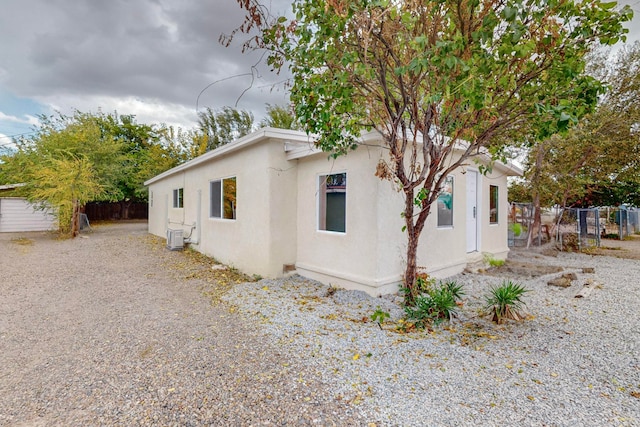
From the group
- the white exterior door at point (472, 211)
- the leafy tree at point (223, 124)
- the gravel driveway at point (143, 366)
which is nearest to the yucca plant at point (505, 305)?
the gravel driveway at point (143, 366)

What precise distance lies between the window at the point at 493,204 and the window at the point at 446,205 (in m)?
2.52

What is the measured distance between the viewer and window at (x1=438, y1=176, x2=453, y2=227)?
637cm

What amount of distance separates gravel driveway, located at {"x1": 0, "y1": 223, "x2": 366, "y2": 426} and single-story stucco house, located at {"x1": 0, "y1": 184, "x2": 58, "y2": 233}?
14036mm

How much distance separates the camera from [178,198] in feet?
40.3

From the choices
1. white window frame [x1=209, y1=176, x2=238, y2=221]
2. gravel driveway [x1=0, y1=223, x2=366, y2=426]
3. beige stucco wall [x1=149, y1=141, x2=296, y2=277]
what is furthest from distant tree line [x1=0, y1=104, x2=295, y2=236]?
gravel driveway [x1=0, y1=223, x2=366, y2=426]

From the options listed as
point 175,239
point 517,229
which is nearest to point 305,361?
point 175,239

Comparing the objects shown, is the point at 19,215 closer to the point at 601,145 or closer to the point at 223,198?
the point at 223,198

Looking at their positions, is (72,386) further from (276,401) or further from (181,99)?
(181,99)

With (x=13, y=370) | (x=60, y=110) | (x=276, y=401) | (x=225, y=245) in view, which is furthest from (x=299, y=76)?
(x=60, y=110)

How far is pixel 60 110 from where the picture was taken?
20516mm

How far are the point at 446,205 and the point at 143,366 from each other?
5842 millimetres

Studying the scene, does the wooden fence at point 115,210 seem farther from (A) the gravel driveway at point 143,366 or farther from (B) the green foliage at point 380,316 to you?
(B) the green foliage at point 380,316

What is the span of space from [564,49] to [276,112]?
21.3 m

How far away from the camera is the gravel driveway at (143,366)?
7.62 feet
